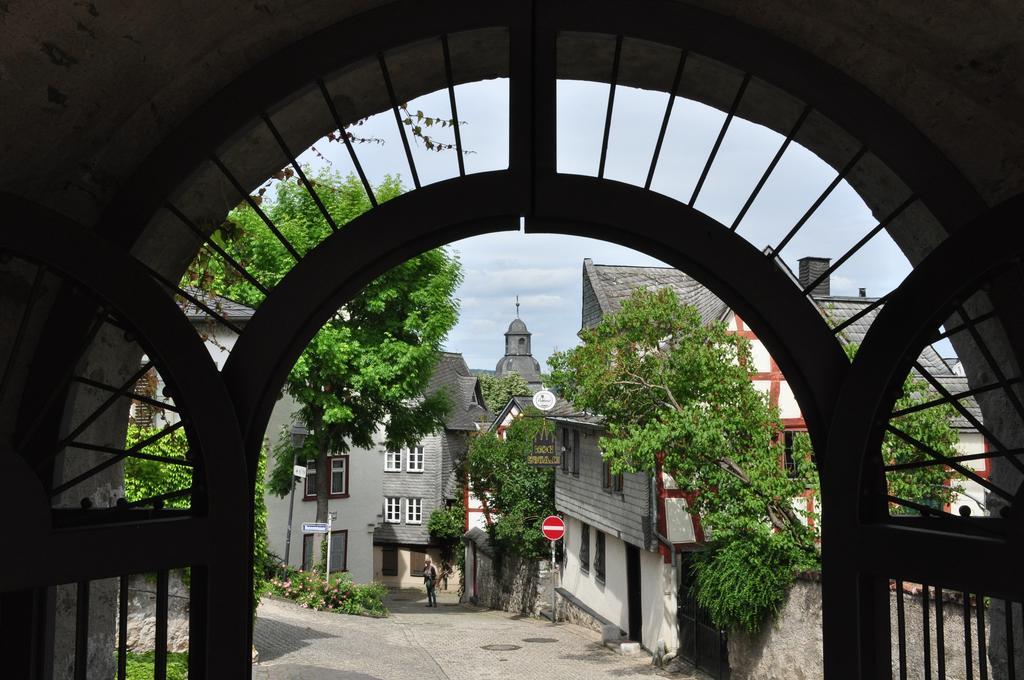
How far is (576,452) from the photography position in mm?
21562

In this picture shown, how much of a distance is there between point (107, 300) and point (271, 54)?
0.91 meters

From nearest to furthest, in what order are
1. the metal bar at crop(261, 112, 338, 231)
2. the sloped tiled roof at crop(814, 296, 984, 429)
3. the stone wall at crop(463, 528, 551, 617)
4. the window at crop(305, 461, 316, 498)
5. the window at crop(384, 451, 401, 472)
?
the metal bar at crop(261, 112, 338, 231)
the sloped tiled roof at crop(814, 296, 984, 429)
the stone wall at crop(463, 528, 551, 617)
the window at crop(305, 461, 316, 498)
the window at crop(384, 451, 401, 472)

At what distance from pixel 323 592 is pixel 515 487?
24.0ft

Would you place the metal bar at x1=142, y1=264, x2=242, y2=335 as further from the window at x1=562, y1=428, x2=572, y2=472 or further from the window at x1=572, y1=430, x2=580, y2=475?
the window at x1=562, y1=428, x2=572, y2=472

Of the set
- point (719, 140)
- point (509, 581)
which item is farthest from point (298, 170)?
point (509, 581)

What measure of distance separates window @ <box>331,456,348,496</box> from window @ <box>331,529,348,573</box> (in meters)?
1.25

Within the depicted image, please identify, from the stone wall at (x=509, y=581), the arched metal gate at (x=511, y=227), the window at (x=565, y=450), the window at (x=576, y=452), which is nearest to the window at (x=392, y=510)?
the stone wall at (x=509, y=581)

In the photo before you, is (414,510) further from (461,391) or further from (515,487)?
(515,487)

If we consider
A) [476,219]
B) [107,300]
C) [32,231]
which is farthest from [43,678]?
[476,219]

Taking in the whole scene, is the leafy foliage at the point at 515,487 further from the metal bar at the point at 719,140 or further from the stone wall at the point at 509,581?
the metal bar at the point at 719,140

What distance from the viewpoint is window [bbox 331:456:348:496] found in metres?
29.2

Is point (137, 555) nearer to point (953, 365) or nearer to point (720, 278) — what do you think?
point (720, 278)

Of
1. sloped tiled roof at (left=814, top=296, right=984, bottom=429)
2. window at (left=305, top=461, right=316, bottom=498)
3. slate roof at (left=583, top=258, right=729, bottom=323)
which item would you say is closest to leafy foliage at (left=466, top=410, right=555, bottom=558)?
slate roof at (left=583, top=258, right=729, bottom=323)

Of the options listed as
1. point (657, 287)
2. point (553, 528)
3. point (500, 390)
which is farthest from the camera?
point (500, 390)
